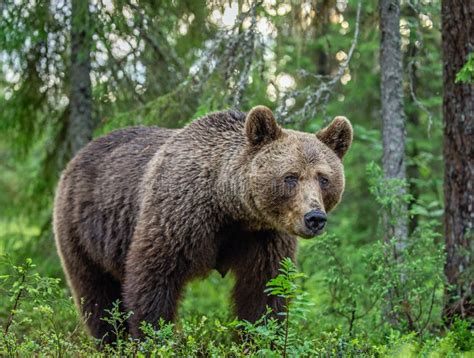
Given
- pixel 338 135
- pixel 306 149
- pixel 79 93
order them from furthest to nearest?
pixel 79 93, pixel 338 135, pixel 306 149

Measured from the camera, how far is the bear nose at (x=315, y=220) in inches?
231

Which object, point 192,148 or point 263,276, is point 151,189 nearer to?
point 192,148

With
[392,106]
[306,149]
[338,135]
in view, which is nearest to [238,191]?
[306,149]

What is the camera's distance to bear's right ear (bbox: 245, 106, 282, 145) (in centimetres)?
649

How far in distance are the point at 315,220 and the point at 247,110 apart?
12.6ft

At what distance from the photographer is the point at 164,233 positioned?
6605mm

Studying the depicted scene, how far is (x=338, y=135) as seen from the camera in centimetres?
677

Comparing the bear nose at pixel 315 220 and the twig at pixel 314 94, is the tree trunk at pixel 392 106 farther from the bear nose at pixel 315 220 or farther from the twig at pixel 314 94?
the bear nose at pixel 315 220

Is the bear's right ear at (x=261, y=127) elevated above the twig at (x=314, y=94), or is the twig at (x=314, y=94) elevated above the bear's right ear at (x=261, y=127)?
the twig at (x=314, y=94)

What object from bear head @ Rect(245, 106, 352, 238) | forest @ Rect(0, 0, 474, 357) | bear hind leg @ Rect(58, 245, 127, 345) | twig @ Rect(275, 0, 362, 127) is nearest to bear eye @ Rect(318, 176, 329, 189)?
bear head @ Rect(245, 106, 352, 238)

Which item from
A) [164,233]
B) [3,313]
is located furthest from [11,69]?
[164,233]

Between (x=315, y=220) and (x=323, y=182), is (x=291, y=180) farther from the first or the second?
(x=315, y=220)

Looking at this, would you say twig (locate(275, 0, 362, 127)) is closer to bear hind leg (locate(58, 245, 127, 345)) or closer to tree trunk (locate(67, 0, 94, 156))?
bear hind leg (locate(58, 245, 127, 345))

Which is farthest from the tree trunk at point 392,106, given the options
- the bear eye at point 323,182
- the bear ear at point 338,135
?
the bear eye at point 323,182
